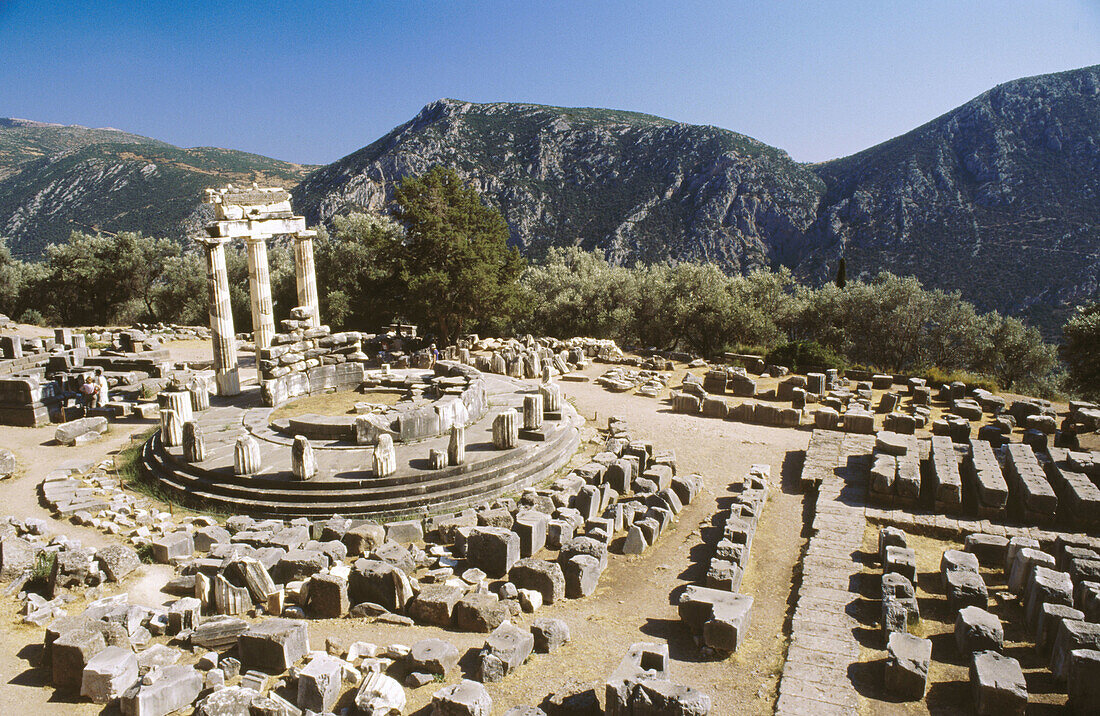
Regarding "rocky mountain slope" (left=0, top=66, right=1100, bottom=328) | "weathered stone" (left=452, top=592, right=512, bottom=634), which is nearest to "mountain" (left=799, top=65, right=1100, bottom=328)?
"rocky mountain slope" (left=0, top=66, right=1100, bottom=328)

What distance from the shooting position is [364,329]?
37.7 m

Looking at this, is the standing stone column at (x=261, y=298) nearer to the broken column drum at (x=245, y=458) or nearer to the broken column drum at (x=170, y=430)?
the broken column drum at (x=170, y=430)

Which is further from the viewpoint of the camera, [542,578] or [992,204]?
[992,204]

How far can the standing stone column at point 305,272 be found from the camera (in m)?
23.5

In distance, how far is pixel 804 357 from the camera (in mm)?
28359

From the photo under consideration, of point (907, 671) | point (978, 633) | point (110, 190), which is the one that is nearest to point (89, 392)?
point (907, 671)

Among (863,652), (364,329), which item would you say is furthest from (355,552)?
(364,329)

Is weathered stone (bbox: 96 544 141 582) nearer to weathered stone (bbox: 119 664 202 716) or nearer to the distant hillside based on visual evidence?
weathered stone (bbox: 119 664 202 716)

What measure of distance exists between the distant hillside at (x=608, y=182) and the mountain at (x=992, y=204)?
253 inches

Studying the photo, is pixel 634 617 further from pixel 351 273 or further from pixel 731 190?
pixel 731 190

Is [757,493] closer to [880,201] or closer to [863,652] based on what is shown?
[863,652]

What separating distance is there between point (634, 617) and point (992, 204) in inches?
2386

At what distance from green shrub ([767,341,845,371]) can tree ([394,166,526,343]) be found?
40.2 feet

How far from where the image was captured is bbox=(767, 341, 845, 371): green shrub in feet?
91.6
